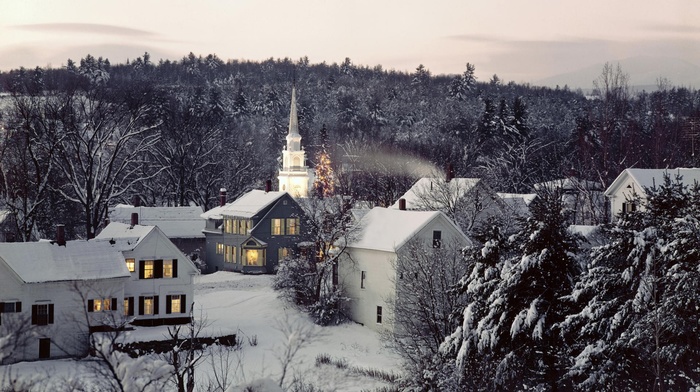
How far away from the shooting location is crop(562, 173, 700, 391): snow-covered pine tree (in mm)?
24484

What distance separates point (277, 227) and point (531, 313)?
38.9m

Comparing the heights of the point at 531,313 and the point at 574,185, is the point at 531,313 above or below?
below

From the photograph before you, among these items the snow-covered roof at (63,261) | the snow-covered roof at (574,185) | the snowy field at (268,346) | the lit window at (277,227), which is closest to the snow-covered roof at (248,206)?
the lit window at (277,227)

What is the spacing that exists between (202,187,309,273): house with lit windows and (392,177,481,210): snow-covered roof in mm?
8968

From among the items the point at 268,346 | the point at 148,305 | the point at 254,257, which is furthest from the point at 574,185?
the point at 148,305

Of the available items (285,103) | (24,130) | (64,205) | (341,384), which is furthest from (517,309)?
(285,103)

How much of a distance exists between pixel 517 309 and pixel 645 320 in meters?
4.22

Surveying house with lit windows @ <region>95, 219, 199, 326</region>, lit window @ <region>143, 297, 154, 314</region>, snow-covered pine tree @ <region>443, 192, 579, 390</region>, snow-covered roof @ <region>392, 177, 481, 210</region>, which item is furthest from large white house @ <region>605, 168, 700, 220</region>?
lit window @ <region>143, 297, 154, 314</region>

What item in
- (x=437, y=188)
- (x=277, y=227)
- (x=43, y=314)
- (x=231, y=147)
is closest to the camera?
(x=43, y=314)

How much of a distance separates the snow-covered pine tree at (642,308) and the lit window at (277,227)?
127 ft

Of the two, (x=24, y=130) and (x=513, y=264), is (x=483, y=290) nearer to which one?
(x=513, y=264)

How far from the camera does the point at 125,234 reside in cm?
4788

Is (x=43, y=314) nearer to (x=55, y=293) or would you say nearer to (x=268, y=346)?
(x=55, y=293)

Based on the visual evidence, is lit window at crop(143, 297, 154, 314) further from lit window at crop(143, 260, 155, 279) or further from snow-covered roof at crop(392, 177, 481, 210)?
snow-covered roof at crop(392, 177, 481, 210)
